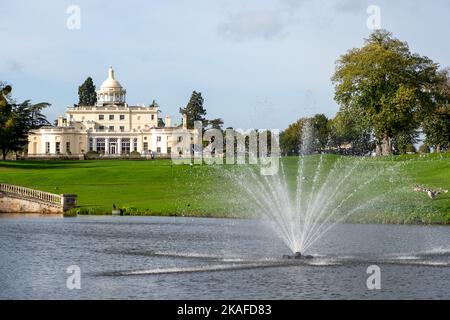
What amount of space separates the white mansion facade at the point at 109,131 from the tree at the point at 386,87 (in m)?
62.1

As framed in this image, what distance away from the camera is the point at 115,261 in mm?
38125

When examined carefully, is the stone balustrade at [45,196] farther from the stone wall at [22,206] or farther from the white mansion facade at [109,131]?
the white mansion facade at [109,131]

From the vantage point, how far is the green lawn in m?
61.2

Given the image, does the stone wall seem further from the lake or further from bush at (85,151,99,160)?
bush at (85,151,99,160)

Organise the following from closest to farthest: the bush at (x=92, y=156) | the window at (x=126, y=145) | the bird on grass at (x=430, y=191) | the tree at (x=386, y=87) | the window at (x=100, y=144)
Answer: the bird on grass at (x=430, y=191)
the tree at (x=386, y=87)
the bush at (x=92, y=156)
the window at (x=100, y=144)
the window at (x=126, y=145)

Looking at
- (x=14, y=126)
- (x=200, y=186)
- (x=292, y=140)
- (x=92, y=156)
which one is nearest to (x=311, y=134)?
(x=292, y=140)

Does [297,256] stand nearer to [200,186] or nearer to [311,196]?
[311,196]

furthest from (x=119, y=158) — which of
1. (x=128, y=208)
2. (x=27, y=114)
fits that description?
(x=128, y=208)

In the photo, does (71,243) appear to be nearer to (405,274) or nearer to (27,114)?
(405,274)

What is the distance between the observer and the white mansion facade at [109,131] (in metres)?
177

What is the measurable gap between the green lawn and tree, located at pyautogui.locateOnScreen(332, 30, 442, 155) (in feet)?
28.8

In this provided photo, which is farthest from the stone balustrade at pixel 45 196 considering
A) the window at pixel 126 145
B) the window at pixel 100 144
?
the window at pixel 126 145

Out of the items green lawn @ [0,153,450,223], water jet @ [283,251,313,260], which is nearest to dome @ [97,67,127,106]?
A: green lawn @ [0,153,450,223]

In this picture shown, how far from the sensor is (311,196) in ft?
177
